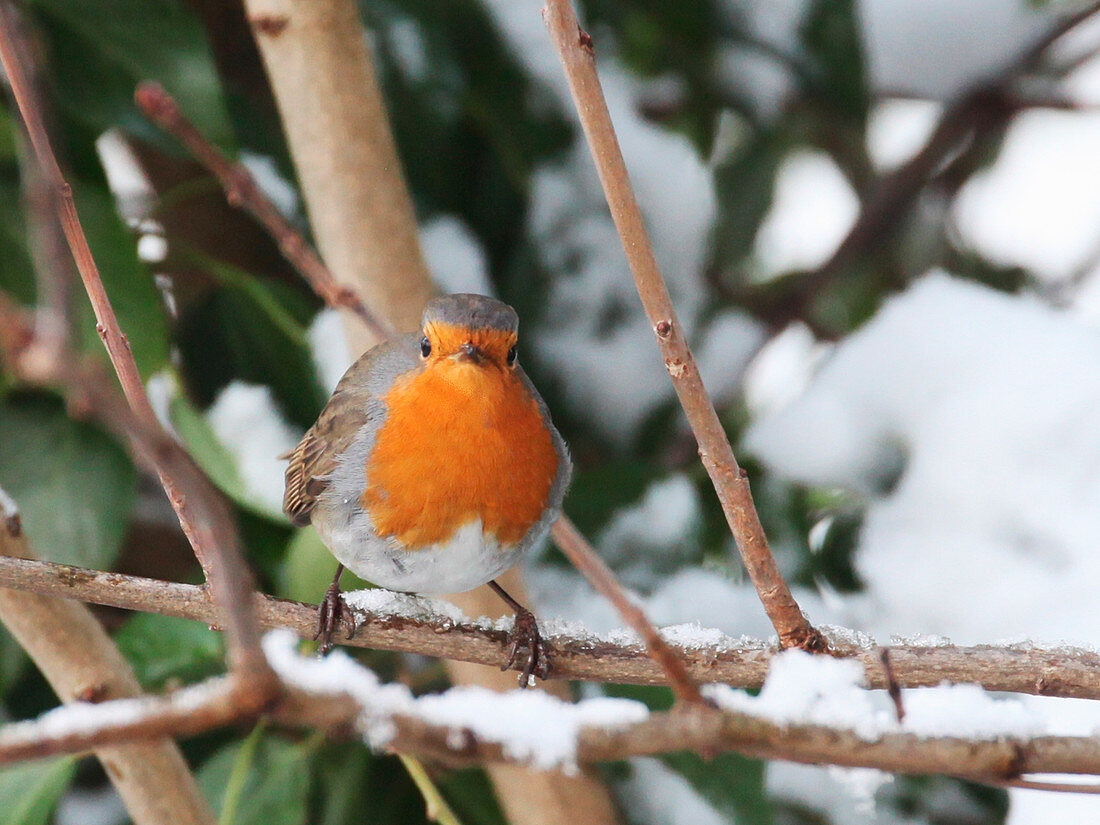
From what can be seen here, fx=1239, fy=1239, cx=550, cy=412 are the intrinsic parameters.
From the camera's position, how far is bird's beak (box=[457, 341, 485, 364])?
212 centimetres

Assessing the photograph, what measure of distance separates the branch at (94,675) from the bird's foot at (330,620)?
1.14 feet

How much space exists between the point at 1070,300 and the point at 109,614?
9.48ft

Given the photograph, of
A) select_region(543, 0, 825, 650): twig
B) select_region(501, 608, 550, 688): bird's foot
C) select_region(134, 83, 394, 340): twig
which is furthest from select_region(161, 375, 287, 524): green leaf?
select_region(134, 83, 394, 340): twig

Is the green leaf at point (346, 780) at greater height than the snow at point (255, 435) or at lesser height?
lesser

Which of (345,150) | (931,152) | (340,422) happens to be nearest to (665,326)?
(340,422)

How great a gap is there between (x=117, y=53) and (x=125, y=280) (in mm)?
495

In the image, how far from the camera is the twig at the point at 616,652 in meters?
1.60

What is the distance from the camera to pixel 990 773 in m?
1.11

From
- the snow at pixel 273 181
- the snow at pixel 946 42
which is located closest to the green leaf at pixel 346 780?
the snow at pixel 273 181

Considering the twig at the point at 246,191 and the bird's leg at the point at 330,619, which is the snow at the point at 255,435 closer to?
the bird's leg at the point at 330,619

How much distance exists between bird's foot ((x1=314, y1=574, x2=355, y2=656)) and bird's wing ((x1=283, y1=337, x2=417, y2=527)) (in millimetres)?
338

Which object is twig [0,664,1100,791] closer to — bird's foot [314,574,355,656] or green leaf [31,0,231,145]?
bird's foot [314,574,355,656]

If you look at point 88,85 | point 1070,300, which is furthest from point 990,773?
point 1070,300

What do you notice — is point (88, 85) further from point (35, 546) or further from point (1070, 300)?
point (1070, 300)
